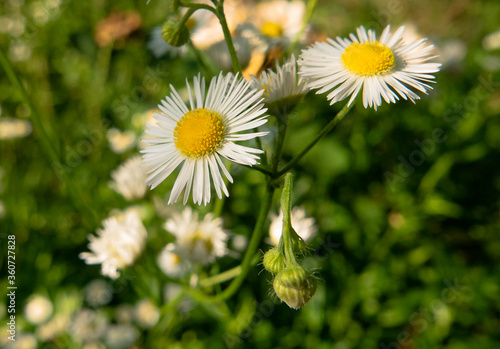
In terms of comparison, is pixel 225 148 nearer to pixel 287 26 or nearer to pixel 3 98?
pixel 287 26

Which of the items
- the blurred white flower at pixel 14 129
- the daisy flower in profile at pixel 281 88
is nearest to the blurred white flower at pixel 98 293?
the blurred white flower at pixel 14 129

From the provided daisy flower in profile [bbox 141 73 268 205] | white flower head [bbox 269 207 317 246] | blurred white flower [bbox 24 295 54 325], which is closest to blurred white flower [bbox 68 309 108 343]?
blurred white flower [bbox 24 295 54 325]

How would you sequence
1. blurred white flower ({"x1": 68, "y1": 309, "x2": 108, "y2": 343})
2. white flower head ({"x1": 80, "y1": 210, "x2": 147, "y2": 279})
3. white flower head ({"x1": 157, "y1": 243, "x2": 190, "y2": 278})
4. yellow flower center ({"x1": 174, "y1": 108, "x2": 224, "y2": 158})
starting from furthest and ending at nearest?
blurred white flower ({"x1": 68, "y1": 309, "x2": 108, "y2": 343}), white flower head ({"x1": 157, "y1": 243, "x2": 190, "y2": 278}), white flower head ({"x1": 80, "y1": 210, "x2": 147, "y2": 279}), yellow flower center ({"x1": 174, "y1": 108, "x2": 224, "y2": 158})

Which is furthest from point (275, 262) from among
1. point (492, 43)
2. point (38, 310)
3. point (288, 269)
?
point (492, 43)

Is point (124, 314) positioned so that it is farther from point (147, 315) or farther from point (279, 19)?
point (279, 19)

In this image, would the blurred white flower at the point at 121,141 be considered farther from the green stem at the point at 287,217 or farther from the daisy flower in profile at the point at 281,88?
the green stem at the point at 287,217

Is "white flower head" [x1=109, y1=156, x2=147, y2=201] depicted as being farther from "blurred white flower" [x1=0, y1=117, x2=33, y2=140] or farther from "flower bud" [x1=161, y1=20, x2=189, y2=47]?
"blurred white flower" [x1=0, y1=117, x2=33, y2=140]

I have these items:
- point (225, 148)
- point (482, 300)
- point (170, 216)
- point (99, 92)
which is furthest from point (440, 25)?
point (225, 148)
